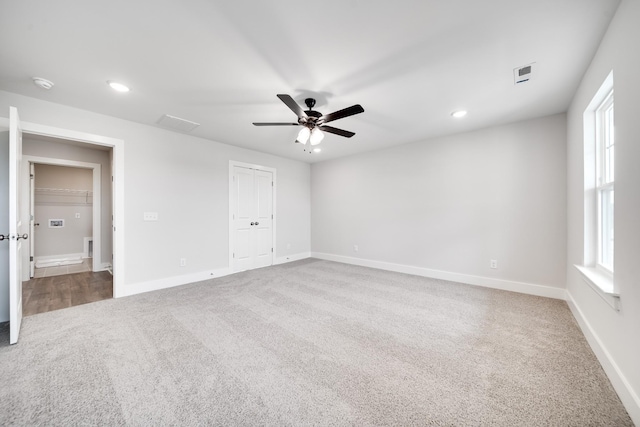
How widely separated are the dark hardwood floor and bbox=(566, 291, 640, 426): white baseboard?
202 inches

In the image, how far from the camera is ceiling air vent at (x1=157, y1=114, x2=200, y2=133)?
3375mm

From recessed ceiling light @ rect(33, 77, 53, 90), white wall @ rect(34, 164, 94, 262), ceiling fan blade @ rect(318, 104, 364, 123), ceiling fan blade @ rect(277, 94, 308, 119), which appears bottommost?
white wall @ rect(34, 164, 94, 262)

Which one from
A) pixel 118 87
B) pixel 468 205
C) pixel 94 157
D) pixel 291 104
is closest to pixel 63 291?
pixel 94 157

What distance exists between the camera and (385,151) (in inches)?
195

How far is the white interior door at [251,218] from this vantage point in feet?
15.7

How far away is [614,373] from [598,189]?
5.41 ft

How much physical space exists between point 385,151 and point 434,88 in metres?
2.38

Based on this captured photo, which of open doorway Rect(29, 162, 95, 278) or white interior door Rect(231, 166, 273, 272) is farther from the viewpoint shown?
open doorway Rect(29, 162, 95, 278)

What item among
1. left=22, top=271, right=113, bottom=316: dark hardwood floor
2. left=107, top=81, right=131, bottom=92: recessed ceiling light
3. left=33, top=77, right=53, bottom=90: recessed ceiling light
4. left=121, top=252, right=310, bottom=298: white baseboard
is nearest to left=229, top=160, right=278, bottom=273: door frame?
left=121, top=252, right=310, bottom=298: white baseboard

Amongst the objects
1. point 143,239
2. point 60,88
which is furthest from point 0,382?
point 60,88

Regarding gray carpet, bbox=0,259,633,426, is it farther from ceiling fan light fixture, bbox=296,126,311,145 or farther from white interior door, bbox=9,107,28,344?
ceiling fan light fixture, bbox=296,126,311,145

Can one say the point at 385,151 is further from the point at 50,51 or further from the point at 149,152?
the point at 50,51

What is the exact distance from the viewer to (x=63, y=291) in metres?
3.59

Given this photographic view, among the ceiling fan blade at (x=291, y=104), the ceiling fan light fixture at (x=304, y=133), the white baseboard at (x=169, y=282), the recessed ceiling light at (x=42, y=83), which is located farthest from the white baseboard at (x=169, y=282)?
the ceiling fan blade at (x=291, y=104)
